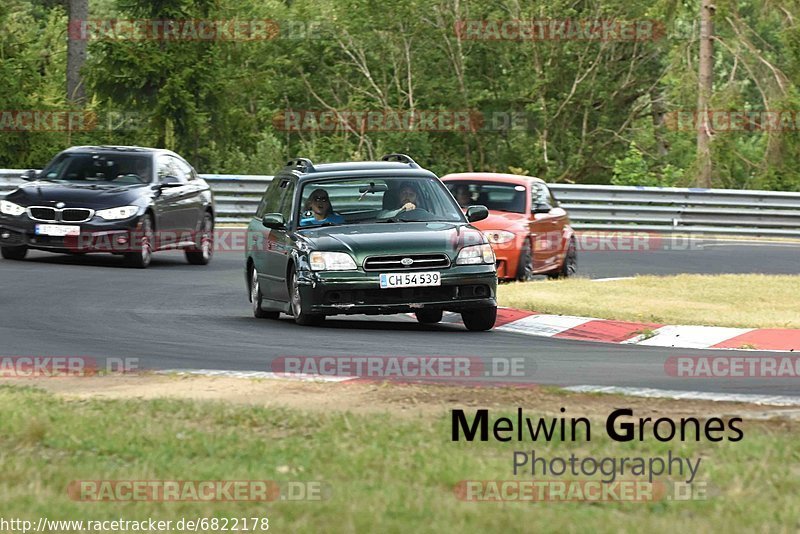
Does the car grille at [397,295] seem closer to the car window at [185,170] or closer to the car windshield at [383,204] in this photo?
the car windshield at [383,204]

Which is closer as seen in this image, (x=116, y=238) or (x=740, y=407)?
(x=740, y=407)

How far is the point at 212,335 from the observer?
551 inches

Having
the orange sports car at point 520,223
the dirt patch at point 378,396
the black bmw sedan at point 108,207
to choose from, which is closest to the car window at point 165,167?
the black bmw sedan at point 108,207

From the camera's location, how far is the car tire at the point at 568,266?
72.4 ft

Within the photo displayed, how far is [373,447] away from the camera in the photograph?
7.80m

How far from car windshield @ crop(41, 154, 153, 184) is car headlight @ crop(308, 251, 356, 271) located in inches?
316

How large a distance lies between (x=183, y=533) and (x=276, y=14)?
155 ft

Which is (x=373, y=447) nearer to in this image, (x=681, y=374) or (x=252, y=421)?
(x=252, y=421)

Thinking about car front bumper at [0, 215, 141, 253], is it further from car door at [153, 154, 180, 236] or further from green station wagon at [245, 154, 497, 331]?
green station wagon at [245, 154, 497, 331]

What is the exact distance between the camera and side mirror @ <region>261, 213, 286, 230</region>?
15.6 metres

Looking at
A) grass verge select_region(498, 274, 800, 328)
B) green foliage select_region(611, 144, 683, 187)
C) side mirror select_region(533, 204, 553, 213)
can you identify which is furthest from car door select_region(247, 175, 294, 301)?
green foliage select_region(611, 144, 683, 187)

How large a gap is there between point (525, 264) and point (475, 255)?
603 centimetres

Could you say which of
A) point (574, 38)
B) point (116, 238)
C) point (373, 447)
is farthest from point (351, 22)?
point (373, 447)

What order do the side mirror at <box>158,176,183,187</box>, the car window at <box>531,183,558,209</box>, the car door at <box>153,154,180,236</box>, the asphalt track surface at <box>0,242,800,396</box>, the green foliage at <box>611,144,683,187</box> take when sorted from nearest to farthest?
the asphalt track surface at <box>0,242,800,396</box> → the car window at <box>531,183,558,209</box> → the car door at <box>153,154,180,236</box> → the side mirror at <box>158,176,183,187</box> → the green foliage at <box>611,144,683,187</box>
